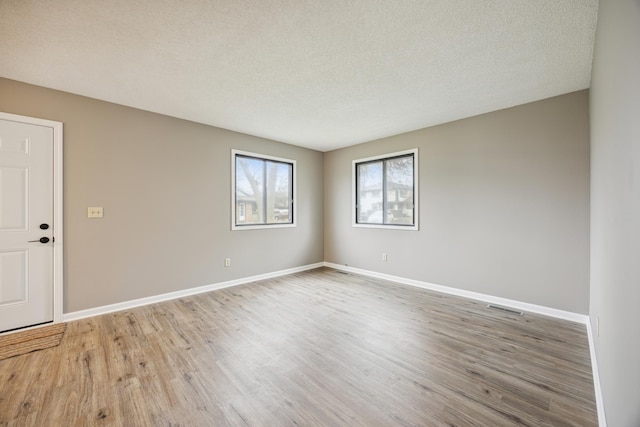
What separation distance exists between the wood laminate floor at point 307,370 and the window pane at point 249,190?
70.8 inches

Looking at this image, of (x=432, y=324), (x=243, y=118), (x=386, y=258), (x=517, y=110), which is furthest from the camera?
(x=386, y=258)

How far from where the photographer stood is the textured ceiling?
1.80 metres

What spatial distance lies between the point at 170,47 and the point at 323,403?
293cm

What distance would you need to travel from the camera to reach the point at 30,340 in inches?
99.8

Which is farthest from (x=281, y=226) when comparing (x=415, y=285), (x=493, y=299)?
(x=493, y=299)

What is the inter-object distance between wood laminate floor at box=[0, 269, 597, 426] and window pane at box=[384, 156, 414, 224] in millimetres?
1727

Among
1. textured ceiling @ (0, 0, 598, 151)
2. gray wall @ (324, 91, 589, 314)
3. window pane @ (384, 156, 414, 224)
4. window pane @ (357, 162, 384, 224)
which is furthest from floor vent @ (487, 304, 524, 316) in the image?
textured ceiling @ (0, 0, 598, 151)

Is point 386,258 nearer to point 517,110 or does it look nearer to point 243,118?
point 517,110

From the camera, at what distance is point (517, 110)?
11.0 ft

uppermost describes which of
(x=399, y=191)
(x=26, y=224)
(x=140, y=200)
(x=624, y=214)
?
(x=399, y=191)

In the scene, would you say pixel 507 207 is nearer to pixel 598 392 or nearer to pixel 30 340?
pixel 598 392

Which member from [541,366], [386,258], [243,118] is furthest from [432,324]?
[243,118]

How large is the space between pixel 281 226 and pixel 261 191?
2.52 ft

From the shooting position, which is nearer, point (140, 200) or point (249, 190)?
point (140, 200)
